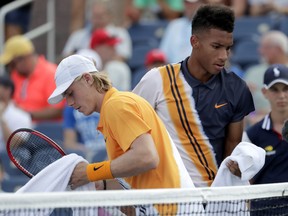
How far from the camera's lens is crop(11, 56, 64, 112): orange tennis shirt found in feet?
33.5

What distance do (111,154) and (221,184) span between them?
0.66 metres

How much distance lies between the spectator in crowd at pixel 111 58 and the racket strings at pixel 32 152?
4.58 m

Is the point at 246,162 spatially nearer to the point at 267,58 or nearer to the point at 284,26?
the point at 267,58

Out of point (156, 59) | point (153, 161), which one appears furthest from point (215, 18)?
point (156, 59)

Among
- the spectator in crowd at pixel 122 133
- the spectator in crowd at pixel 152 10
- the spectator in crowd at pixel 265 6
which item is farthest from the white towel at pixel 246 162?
the spectator in crowd at pixel 152 10

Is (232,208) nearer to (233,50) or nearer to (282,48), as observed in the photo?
(282,48)

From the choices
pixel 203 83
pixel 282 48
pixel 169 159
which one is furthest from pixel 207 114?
pixel 282 48

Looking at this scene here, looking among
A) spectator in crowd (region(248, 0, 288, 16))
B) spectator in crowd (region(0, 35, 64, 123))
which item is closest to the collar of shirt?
spectator in crowd (region(0, 35, 64, 123))

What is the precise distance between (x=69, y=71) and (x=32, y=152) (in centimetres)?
72

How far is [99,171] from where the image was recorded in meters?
4.64

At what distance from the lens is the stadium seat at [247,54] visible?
10.4 meters

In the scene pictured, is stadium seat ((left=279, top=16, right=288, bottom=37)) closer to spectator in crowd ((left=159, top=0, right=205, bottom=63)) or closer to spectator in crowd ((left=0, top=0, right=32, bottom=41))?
spectator in crowd ((left=159, top=0, right=205, bottom=63))

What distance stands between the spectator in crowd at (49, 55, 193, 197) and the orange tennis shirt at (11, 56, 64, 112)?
5279 mm

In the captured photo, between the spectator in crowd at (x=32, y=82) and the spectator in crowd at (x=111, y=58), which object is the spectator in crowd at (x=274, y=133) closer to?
the spectator in crowd at (x=111, y=58)
